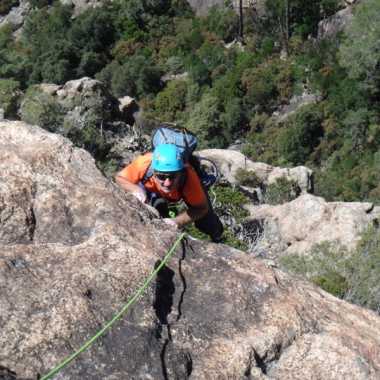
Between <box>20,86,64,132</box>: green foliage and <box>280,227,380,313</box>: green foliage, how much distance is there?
1008cm

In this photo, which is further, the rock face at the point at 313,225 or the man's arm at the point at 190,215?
the rock face at the point at 313,225

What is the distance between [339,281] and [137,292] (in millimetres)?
8875

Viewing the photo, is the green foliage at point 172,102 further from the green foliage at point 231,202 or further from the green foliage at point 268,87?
the green foliage at point 231,202

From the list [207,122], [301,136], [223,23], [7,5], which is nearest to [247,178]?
[301,136]

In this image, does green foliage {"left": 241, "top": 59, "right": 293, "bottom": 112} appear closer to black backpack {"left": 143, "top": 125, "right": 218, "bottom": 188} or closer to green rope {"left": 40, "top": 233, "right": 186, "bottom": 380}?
black backpack {"left": 143, "top": 125, "right": 218, "bottom": 188}

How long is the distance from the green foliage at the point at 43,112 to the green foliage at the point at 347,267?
10.1 metres

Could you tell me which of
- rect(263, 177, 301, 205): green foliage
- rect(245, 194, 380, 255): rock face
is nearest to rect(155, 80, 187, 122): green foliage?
rect(263, 177, 301, 205): green foliage

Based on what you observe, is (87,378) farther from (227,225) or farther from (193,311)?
(227,225)

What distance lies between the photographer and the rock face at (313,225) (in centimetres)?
1427

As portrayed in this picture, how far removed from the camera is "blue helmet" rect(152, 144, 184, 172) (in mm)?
5262

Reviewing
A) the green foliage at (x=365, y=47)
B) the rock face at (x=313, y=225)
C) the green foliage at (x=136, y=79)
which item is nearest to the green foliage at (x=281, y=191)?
the rock face at (x=313, y=225)

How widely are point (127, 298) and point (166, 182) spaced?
5.02ft

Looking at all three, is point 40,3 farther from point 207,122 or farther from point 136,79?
point 207,122

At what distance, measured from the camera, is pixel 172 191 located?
5.60 meters
